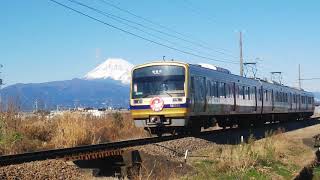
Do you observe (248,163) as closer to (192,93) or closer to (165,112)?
(165,112)

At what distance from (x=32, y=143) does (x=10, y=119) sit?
3.36 ft

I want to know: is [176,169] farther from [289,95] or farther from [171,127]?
[289,95]

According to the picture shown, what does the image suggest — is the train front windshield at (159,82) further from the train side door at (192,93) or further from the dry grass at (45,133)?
the dry grass at (45,133)

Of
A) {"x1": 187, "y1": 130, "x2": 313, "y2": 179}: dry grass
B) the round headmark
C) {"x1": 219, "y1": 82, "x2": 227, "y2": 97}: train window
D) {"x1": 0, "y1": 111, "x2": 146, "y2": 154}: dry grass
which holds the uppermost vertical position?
{"x1": 219, "y1": 82, "x2": 227, "y2": 97}: train window

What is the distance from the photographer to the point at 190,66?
19.8 meters

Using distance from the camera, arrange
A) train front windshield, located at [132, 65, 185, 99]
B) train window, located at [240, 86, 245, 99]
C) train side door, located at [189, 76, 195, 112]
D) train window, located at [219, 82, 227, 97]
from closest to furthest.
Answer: train front windshield, located at [132, 65, 185, 99]
train side door, located at [189, 76, 195, 112]
train window, located at [219, 82, 227, 97]
train window, located at [240, 86, 245, 99]

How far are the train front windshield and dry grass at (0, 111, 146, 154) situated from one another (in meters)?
2.39

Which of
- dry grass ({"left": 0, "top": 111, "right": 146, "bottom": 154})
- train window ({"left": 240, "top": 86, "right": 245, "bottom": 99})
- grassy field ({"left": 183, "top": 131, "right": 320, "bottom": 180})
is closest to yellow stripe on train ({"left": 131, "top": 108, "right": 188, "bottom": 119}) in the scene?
dry grass ({"left": 0, "top": 111, "right": 146, "bottom": 154})

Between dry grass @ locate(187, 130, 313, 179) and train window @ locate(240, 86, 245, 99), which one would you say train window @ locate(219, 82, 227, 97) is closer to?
train window @ locate(240, 86, 245, 99)

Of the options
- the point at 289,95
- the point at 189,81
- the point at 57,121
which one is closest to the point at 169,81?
the point at 189,81

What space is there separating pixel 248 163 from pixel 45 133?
8554mm

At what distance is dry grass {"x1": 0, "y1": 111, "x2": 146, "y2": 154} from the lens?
15.2 meters

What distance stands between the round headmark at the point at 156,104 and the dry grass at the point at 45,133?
235 cm

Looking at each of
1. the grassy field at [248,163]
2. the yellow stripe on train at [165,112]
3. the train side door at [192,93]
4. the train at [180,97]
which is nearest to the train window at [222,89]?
the train at [180,97]
